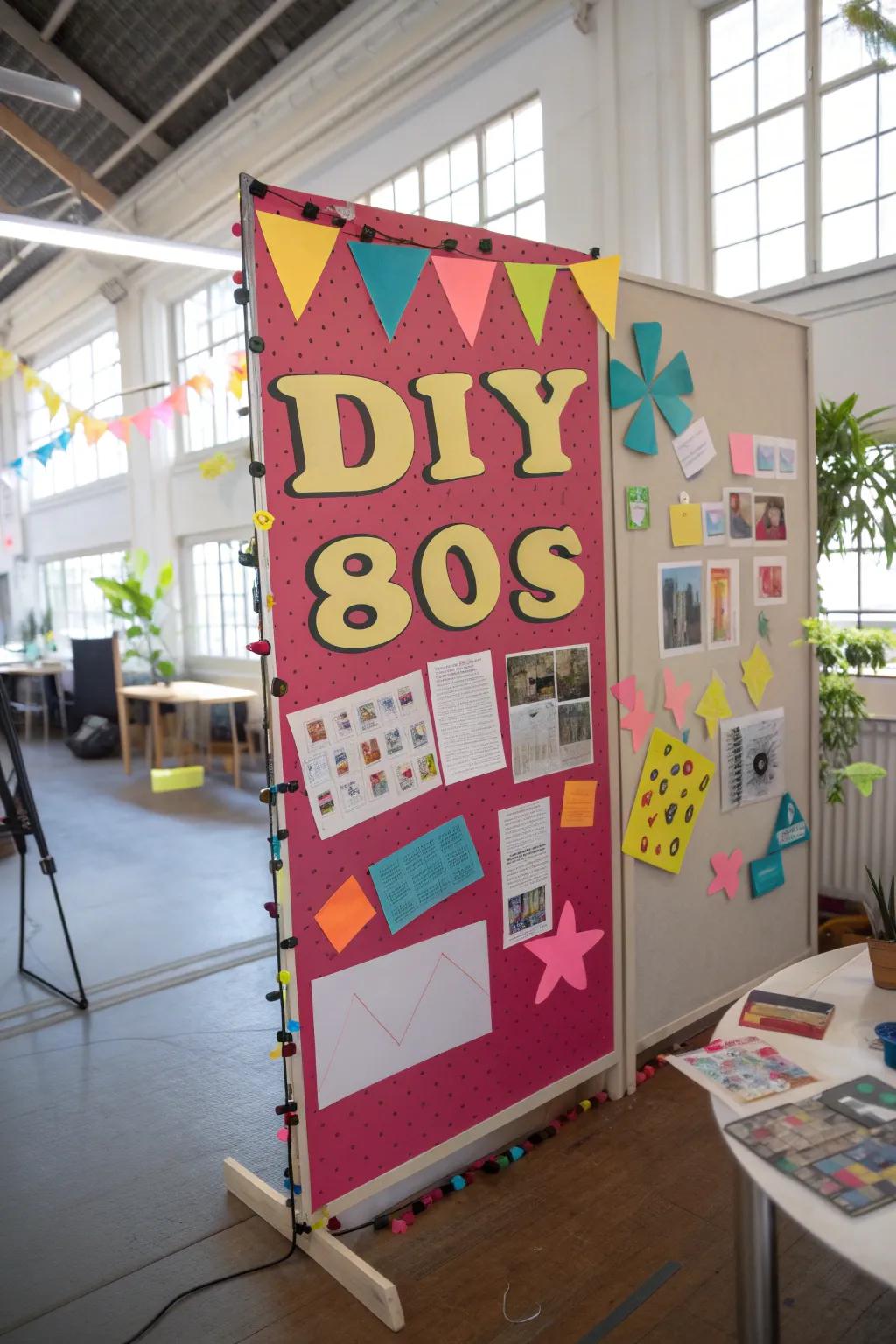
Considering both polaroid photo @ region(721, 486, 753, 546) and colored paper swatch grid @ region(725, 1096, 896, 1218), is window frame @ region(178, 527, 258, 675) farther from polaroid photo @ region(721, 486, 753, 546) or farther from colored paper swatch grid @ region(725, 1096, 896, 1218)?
colored paper swatch grid @ region(725, 1096, 896, 1218)

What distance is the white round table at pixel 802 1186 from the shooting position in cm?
113

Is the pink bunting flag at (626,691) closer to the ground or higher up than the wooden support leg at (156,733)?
higher up

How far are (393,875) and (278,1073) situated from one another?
117 cm

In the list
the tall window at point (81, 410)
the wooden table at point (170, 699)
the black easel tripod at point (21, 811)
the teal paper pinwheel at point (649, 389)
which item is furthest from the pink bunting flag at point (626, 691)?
the tall window at point (81, 410)

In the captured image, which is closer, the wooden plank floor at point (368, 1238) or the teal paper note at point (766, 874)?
the wooden plank floor at point (368, 1238)

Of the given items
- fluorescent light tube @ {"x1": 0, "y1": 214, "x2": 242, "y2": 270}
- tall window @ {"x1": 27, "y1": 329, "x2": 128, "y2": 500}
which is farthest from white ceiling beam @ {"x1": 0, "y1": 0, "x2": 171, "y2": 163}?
fluorescent light tube @ {"x1": 0, "y1": 214, "x2": 242, "y2": 270}

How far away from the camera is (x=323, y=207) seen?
1953 mm

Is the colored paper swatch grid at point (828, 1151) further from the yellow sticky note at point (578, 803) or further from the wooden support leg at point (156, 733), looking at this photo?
the wooden support leg at point (156, 733)

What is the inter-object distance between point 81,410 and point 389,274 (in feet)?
32.5

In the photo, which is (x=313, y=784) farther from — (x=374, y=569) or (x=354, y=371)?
(x=354, y=371)

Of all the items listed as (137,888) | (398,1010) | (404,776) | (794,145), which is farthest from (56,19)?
(398,1010)

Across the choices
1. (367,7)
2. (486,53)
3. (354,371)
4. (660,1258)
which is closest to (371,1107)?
(660,1258)

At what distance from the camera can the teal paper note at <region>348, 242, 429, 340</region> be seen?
2.02 metres

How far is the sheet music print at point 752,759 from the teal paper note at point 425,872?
1.05 m
